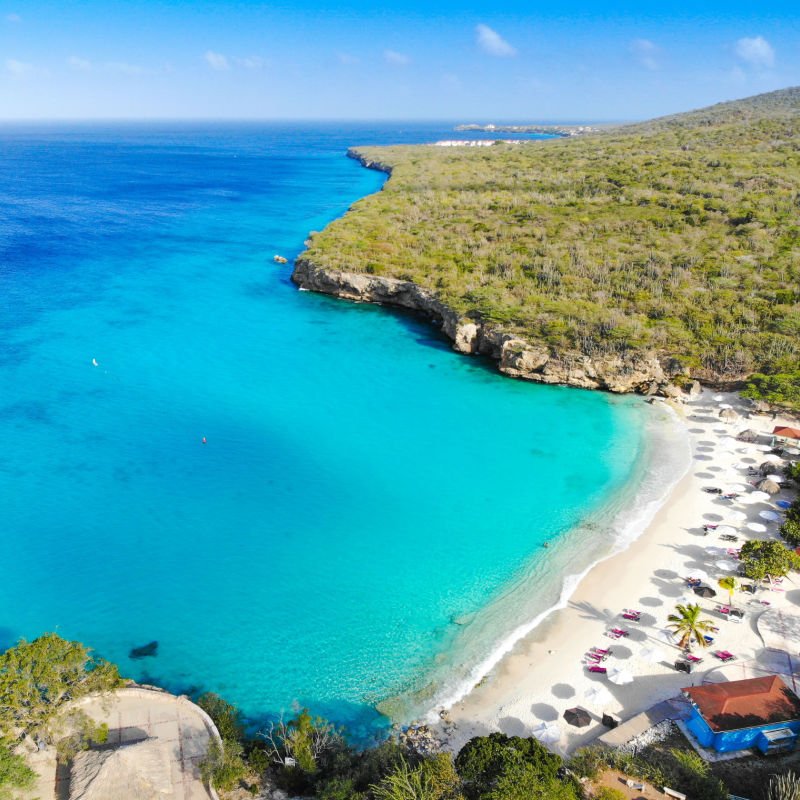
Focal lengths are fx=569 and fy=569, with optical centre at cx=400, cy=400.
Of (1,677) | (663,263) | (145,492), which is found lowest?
(145,492)

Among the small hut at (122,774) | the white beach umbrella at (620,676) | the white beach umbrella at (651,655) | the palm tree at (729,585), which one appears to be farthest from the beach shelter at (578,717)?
the small hut at (122,774)

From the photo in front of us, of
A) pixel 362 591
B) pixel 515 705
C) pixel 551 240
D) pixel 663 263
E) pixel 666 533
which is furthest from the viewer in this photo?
pixel 551 240

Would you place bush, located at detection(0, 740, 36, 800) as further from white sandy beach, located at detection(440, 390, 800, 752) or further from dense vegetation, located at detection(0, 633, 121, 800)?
white sandy beach, located at detection(440, 390, 800, 752)

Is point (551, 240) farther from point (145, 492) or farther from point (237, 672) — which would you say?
point (237, 672)

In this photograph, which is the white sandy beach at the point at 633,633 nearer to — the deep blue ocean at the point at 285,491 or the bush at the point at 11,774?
the deep blue ocean at the point at 285,491

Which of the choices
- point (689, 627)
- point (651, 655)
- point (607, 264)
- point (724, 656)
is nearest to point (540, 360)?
point (607, 264)

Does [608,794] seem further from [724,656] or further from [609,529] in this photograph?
[609,529]

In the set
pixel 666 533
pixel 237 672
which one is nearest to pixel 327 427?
pixel 237 672

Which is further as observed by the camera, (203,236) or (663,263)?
(203,236)
